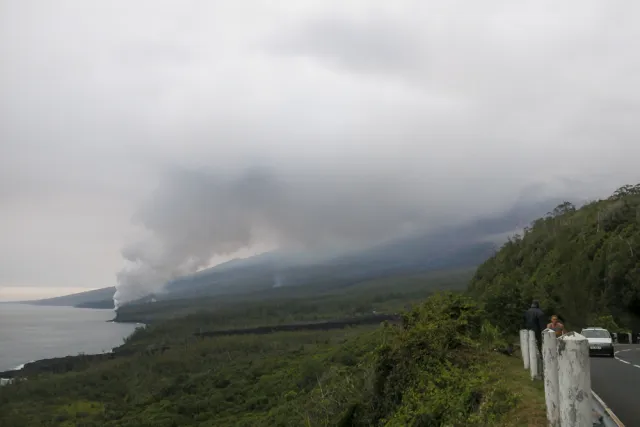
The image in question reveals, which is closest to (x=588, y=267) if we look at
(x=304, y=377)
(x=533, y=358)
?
(x=304, y=377)

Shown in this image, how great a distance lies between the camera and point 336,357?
2346 inches

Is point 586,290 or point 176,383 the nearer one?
point 586,290

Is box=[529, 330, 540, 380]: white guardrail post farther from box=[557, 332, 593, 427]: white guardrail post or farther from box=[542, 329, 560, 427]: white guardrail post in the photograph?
box=[557, 332, 593, 427]: white guardrail post

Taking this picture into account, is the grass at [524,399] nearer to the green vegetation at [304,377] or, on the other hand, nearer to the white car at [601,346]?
the green vegetation at [304,377]

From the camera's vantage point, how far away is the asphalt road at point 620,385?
10172mm

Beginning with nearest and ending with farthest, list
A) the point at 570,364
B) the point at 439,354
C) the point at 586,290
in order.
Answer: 1. the point at 570,364
2. the point at 439,354
3. the point at 586,290

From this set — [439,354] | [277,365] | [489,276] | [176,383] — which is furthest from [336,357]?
[439,354]

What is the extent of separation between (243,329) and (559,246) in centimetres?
9156

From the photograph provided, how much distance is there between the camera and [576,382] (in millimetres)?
5555

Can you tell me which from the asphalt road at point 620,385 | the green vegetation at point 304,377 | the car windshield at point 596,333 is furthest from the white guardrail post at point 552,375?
the car windshield at point 596,333

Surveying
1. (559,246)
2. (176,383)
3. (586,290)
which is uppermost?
(559,246)

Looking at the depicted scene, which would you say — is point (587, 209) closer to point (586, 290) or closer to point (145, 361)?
point (586, 290)

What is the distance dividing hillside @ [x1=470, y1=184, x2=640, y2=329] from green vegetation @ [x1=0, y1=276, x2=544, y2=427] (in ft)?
57.0

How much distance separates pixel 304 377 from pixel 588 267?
2999cm
